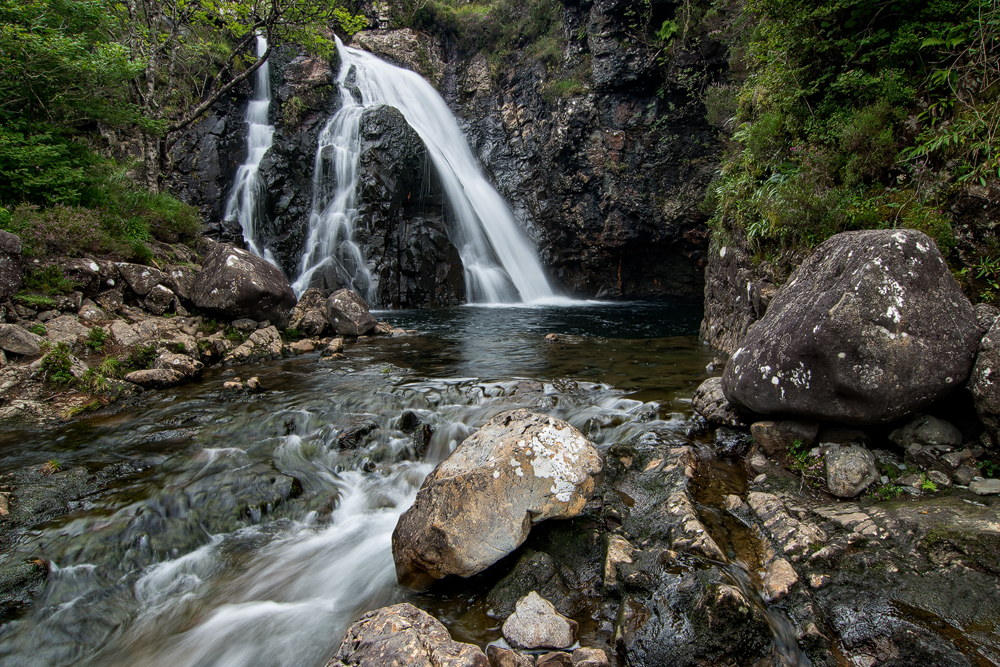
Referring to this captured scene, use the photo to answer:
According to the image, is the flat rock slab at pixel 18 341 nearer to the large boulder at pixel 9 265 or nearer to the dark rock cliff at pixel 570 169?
the large boulder at pixel 9 265

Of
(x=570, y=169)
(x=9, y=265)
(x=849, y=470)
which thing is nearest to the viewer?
(x=849, y=470)

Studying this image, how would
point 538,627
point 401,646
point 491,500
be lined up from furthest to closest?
point 491,500 < point 538,627 < point 401,646

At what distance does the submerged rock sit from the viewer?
2.78 m

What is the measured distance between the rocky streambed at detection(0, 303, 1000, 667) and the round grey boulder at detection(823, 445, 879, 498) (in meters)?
0.11

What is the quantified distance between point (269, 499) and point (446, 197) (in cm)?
1637

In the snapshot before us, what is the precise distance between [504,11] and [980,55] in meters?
23.2

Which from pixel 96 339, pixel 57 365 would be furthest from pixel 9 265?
pixel 57 365

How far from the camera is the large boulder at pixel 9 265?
22.5ft

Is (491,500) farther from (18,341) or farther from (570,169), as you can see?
(570,169)

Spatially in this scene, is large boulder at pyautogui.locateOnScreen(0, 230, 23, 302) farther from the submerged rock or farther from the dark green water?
the submerged rock

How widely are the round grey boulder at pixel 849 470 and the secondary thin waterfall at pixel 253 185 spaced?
16703 mm

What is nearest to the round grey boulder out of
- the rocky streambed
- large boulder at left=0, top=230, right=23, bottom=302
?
the rocky streambed

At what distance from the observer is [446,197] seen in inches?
762

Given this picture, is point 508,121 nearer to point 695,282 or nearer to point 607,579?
point 695,282
